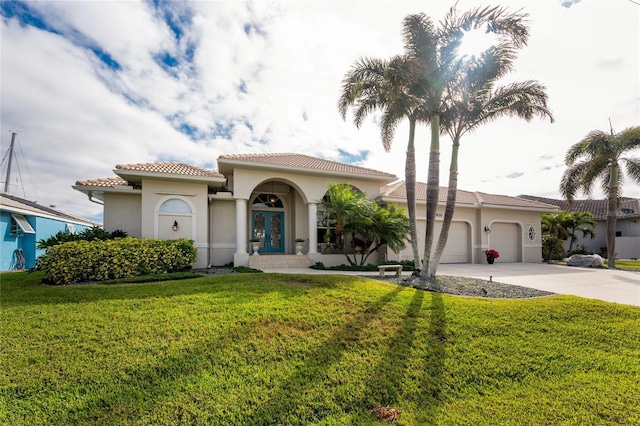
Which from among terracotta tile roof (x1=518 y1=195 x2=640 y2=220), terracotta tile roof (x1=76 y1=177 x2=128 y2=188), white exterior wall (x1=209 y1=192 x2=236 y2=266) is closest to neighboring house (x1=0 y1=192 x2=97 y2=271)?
terracotta tile roof (x1=76 y1=177 x2=128 y2=188)

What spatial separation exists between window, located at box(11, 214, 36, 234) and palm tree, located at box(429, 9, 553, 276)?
859 inches

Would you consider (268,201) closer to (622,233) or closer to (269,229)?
(269,229)

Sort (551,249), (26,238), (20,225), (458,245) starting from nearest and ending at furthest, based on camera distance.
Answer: (20,225) < (26,238) < (458,245) < (551,249)

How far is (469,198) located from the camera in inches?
779

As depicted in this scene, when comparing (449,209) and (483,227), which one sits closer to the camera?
(449,209)

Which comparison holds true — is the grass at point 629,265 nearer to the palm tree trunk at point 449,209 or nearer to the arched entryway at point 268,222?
the palm tree trunk at point 449,209

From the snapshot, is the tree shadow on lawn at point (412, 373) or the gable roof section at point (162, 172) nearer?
the tree shadow on lawn at point (412, 373)

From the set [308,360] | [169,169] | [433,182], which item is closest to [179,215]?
[169,169]

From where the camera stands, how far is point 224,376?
4.01 metres

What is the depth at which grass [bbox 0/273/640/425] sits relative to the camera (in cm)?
351

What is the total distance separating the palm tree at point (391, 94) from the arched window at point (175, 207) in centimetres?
793

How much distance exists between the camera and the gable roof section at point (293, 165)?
13.7m

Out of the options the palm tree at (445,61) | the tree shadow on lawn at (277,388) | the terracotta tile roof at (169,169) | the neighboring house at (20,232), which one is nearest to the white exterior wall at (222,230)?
the terracotta tile roof at (169,169)

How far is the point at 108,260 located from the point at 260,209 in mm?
8108
